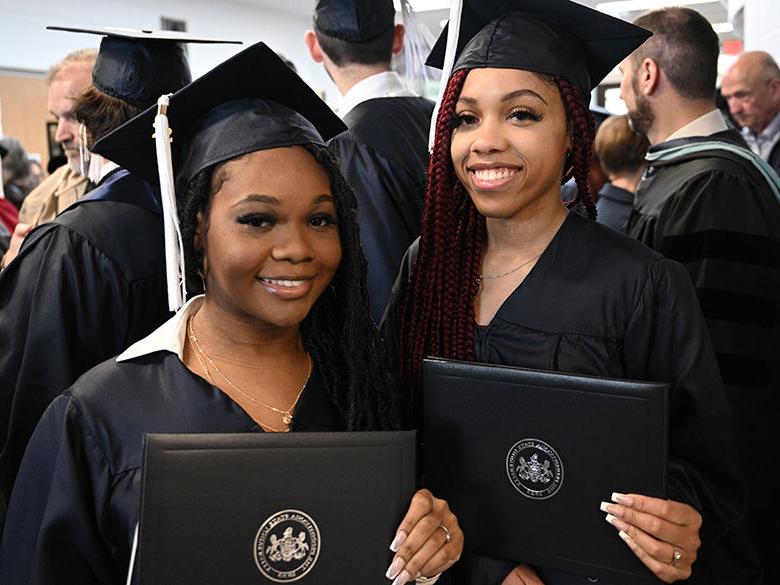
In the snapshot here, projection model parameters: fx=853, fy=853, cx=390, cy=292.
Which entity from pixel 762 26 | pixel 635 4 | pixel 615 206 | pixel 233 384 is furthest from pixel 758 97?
pixel 635 4

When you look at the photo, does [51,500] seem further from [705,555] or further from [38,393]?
[705,555]

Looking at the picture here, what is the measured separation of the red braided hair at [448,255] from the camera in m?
1.79

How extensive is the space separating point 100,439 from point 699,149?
2207mm

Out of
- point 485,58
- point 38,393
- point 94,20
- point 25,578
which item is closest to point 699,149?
point 485,58

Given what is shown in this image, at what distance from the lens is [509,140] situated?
1.69 m

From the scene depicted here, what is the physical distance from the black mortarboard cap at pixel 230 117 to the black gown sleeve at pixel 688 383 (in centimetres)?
71

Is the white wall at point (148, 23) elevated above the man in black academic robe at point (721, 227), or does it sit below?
above

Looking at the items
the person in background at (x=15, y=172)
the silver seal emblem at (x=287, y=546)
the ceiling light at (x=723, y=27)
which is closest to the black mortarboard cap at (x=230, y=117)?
the silver seal emblem at (x=287, y=546)

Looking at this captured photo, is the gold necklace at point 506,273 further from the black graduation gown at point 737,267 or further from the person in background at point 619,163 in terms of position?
the person in background at point 619,163

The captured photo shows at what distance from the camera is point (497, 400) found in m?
1.50

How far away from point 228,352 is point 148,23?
9.63m

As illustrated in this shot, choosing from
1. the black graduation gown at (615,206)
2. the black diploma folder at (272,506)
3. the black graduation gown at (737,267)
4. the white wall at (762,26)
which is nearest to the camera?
the black diploma folder at (272,506)

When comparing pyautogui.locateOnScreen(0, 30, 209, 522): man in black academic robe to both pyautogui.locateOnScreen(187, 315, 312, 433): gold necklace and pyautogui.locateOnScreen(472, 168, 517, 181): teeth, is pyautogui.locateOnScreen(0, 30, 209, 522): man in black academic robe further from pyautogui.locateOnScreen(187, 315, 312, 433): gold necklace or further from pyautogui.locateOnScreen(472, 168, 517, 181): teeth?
pyautogui.locateOnScreen(472, 168, 517, 181): teeth

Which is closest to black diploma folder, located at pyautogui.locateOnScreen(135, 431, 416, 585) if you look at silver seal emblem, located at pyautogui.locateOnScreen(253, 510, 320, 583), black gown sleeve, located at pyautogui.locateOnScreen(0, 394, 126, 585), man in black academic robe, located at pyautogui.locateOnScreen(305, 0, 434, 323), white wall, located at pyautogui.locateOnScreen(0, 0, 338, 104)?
silver seal emblem, located at pyautogui.locateOnScreen(253, 510, 320, 583)
